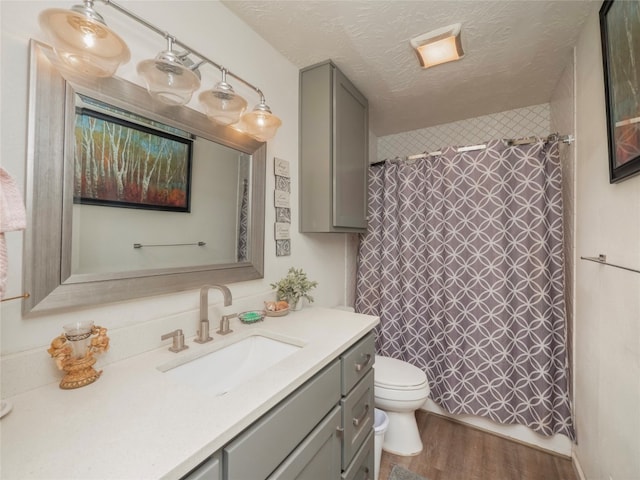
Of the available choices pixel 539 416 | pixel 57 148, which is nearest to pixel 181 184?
pixel 57 148

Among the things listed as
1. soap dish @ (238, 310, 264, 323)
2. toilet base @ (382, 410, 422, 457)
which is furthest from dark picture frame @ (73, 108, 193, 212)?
toilet base @ (382, 410, 422, 457)

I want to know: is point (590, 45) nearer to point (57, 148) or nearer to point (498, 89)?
point (498, 89)

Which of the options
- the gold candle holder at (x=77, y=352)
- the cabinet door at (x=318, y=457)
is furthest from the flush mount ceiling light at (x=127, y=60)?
the cabinet door at (x=318, y=457)

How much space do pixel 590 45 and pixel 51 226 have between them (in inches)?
88.1

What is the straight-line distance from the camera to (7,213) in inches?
22.1

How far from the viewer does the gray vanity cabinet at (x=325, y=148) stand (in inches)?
64.2

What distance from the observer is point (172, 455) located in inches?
19.3

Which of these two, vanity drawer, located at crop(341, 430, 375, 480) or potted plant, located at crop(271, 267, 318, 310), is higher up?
potted plant, located at crop(271, 267, 318, 310)

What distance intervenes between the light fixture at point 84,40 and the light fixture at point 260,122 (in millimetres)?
513

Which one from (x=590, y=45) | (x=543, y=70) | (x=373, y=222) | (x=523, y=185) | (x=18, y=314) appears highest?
(x=543, y=70)

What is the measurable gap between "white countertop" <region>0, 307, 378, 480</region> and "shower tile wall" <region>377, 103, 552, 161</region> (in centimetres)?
232

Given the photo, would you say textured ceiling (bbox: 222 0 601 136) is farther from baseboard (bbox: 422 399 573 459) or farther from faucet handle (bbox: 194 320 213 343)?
baseboard (bbox: 422 399 573 459)

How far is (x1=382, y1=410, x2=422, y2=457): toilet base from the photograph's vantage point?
1634 mm

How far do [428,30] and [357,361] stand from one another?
1.64m
